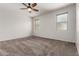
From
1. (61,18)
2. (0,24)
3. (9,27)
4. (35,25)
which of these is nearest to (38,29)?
(35,25)

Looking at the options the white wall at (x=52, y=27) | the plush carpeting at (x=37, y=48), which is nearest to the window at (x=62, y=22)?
the white wall at (x=52, y=27)

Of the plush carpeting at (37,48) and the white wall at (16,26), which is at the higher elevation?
the white wall at (16,26)

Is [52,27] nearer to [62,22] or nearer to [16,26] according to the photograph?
[62,22]

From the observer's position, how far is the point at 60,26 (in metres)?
1.67

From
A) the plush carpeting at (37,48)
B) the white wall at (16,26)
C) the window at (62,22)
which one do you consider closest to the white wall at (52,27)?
the window at (62,22)

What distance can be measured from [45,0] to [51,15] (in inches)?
43.4

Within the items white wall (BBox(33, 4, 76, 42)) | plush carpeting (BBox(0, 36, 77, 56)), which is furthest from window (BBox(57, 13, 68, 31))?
plush carpeting (BBox(0, 36, 77, 56))

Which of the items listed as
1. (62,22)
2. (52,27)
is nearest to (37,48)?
(52,27)

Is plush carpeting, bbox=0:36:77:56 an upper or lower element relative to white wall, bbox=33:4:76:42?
lower

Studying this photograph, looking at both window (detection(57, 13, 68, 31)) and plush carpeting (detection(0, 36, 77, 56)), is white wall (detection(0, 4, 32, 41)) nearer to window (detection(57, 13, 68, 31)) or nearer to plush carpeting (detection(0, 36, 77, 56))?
plush carpeting (detection(0, 36, 77, 56))

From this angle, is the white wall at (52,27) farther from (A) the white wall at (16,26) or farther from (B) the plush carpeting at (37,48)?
(B) the plush carpeting at (37,48)

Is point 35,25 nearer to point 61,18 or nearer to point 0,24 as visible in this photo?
point 61,18

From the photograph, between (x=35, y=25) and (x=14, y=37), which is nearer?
(x=35, y=25)

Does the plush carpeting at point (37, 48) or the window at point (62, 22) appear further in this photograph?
the plush carpeting at point (37, 48)
